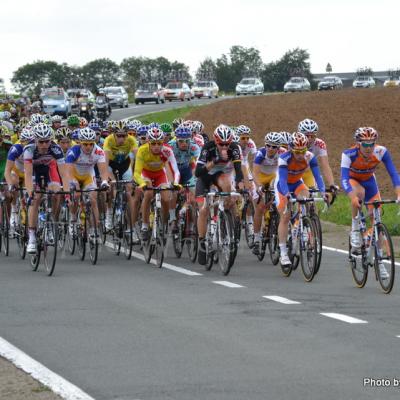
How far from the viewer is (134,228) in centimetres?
1853

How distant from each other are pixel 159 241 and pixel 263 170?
199cm

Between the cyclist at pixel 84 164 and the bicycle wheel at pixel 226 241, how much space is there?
7.57ft

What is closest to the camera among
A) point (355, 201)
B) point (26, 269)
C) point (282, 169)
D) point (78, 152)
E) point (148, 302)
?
point (148, 302)

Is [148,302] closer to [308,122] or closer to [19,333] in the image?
[19,333]

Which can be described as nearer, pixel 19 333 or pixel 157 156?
pixel 19 333

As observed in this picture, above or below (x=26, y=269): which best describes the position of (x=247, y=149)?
above

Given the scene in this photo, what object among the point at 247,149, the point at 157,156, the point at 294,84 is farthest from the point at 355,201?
the point at 294,84

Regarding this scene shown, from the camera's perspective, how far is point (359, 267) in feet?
48.2

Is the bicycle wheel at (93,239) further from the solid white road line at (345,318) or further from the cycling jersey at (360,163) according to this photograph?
the solid white road line at (345,318)

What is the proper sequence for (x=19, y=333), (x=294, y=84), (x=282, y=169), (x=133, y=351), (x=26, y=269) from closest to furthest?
(x=133, y=351)
(x=19, y=333)
(x=282, y=169)
(x=26, y=269)
(x=294, y=84)

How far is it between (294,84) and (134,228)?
81.5 m

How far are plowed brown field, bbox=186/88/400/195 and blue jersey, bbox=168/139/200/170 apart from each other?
20.9 metres

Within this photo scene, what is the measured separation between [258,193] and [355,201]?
326 cm

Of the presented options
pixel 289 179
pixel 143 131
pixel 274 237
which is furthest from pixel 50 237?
pixel 143 131
